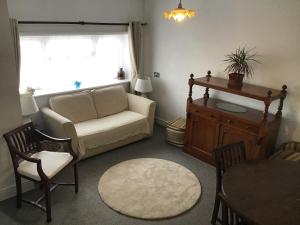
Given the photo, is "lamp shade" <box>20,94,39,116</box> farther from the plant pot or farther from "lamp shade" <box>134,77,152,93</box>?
the plant pot

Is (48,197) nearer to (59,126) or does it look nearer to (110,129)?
(59,126)

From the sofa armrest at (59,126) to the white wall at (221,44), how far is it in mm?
2042

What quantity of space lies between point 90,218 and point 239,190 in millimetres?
1577

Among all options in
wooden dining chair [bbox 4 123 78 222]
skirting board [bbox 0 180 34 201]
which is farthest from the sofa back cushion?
skirting board [bbox 0 180 34 201]

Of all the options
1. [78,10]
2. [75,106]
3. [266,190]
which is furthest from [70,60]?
[266,190]

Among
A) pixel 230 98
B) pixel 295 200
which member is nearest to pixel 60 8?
pixel 230 98

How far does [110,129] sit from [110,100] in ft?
2.47

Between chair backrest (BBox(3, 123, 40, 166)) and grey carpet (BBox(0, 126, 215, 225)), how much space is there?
1.76ft

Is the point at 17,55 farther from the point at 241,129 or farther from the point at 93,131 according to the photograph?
the point at 241,129

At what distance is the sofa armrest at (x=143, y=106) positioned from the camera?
4.41 meters

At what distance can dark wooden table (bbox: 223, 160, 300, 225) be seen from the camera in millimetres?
1756

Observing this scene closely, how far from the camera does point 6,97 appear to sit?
278cm

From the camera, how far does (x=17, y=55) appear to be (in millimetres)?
3484

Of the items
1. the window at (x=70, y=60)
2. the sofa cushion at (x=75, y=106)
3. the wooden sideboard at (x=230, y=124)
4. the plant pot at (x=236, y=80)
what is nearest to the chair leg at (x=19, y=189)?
the sofa cushion at (x=75, y=106)
